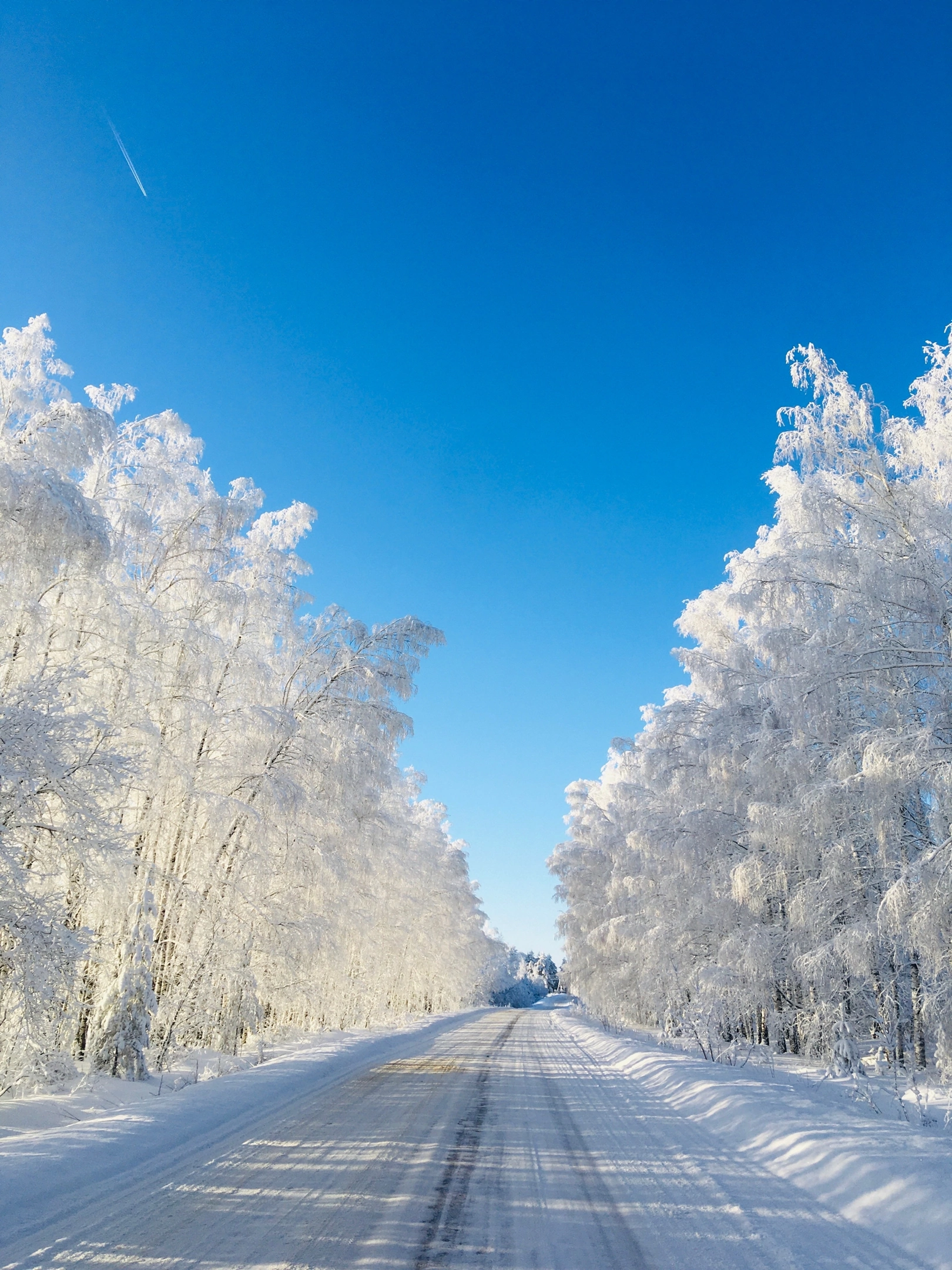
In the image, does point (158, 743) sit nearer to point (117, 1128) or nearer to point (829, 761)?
point (117, 1128)

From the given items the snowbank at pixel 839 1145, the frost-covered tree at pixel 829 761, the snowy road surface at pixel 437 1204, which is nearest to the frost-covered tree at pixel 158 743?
the snowy road surface at pixel 437 1204

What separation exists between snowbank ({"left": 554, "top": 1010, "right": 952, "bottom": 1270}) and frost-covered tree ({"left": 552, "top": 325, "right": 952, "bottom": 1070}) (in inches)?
89.9

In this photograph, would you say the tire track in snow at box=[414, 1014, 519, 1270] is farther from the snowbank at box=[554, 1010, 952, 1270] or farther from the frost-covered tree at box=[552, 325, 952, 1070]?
the frost-covered tree at box=[552, 325, 952, 1070]

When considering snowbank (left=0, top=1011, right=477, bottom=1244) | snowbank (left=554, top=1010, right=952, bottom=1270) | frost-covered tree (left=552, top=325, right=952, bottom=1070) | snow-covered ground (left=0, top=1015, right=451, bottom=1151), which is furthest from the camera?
frost-covered tree (left=552, top=325, right=952, bottom=1070)

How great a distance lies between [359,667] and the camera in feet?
45.8

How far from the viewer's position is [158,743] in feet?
33.4

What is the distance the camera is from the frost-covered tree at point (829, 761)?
9727 millimetres

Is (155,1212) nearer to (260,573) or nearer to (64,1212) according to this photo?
(64,1212)

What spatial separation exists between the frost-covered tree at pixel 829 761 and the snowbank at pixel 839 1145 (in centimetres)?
228

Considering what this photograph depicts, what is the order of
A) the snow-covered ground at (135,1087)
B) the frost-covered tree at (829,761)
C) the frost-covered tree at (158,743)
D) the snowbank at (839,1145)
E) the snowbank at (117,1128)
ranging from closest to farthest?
the snowbank at (839,1145) < the snowbank at (117,1128) < the frost-covered tree at (158,743) < the snow-covered ground at (135,1087) < the frost-covered tree at (829,761)

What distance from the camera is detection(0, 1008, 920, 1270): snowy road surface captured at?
3.87 meters

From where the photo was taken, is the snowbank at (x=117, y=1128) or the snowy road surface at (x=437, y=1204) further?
the snowbank at (x=117, y=1128)

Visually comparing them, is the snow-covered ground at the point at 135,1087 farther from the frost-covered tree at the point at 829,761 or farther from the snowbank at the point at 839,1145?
→ the frost-covered tree at the point at 829,761

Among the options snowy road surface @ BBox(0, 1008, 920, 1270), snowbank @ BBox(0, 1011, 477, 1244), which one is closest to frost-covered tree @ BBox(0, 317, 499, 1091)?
snowbank @ BBox(0, 1011, 477, 1244)
